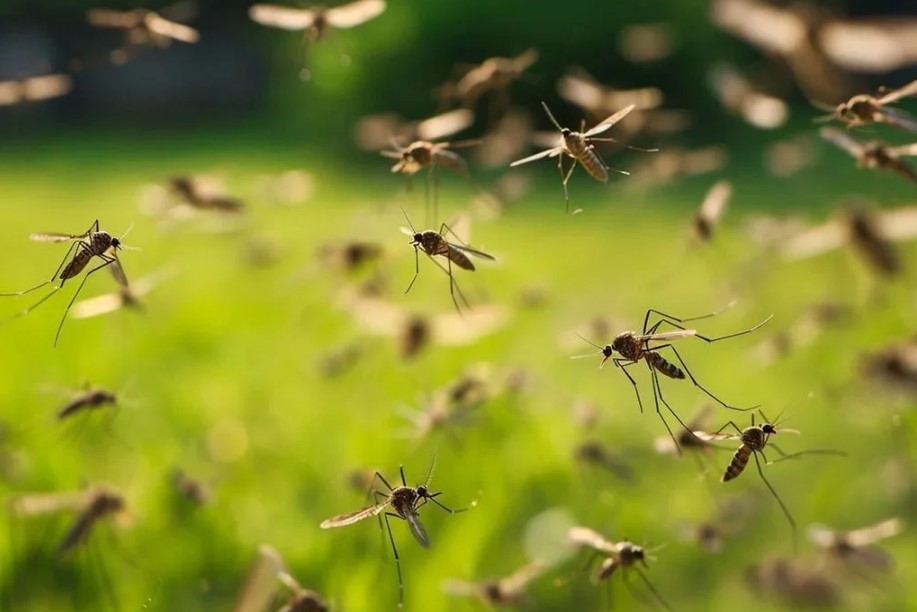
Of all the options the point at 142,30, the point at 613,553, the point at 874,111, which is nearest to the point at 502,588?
the point at 613,553

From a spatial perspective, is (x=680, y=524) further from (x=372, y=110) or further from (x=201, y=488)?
(x=372, y=110)

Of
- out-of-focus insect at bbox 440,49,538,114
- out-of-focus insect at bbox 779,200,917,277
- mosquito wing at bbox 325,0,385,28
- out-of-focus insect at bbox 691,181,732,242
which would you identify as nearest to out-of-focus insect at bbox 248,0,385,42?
mosquito wing at bbox 325,0,385,28

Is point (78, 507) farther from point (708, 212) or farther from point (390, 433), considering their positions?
point (708, 212)

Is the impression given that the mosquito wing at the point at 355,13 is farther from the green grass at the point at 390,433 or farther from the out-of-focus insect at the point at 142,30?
the green grass at the point at 390,433

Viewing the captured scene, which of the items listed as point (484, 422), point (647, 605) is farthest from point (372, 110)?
point (647, 605)

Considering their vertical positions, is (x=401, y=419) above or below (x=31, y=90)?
below

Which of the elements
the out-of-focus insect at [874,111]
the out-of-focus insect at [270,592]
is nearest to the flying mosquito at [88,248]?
the out-of-focus insect at [270,592]

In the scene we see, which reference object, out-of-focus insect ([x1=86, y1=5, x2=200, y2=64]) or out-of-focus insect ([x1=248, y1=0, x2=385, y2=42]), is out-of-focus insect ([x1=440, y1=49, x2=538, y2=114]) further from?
out-of-focus insect ([x1=86, y1=5, x2=200, y2=64])
